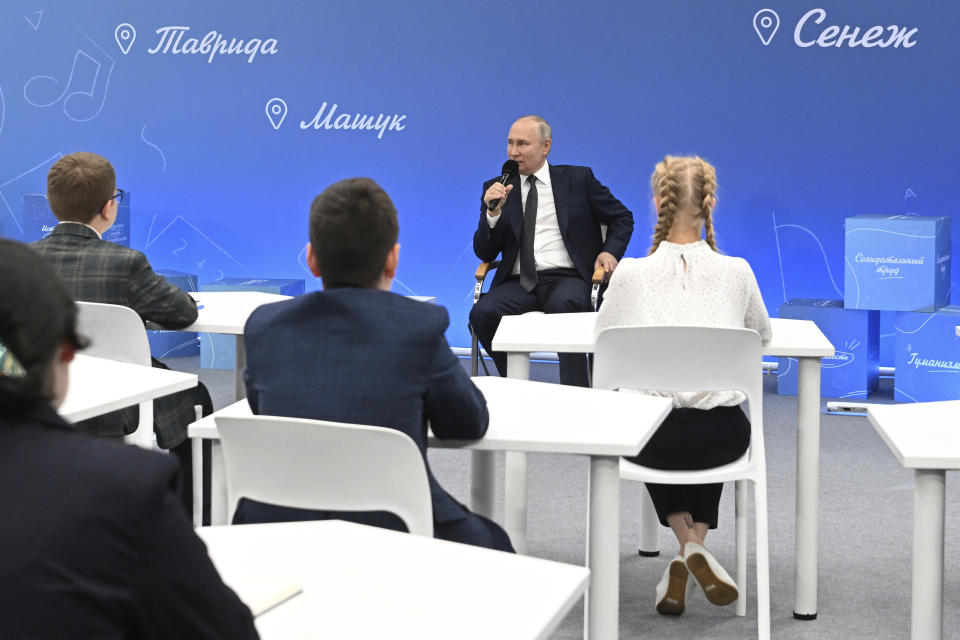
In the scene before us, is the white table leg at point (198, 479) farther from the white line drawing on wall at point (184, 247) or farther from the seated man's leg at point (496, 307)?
the white line drawing on wall at point (184, 247)

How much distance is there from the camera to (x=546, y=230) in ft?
18.3

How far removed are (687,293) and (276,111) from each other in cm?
448

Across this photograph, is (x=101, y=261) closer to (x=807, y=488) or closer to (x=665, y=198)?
(x=665, y=198)

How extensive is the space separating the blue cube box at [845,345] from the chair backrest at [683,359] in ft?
10.1

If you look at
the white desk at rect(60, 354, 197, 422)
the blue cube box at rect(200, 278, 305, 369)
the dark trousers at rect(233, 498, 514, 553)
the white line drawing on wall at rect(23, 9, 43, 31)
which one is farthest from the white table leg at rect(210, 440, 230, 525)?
the white line drawing on wall at rect(23, 9, 43, 31)

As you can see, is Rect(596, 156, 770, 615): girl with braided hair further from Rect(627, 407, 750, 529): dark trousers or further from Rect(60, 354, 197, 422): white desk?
Rect(60, 354, 197, 422): white desk

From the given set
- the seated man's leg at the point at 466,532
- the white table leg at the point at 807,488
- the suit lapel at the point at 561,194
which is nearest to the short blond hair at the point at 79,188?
the seated man's leg at the point at 466,532

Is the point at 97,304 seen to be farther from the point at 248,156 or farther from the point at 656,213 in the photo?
the point at 248,156

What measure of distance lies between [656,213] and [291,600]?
2.09 m

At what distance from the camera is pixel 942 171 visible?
625cm

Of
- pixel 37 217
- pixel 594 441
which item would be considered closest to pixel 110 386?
pixel 594 441

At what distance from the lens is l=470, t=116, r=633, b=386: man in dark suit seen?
5.40 meters

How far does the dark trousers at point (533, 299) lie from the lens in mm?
5309

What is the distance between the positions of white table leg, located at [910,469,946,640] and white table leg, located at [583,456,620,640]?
1.86 ft
